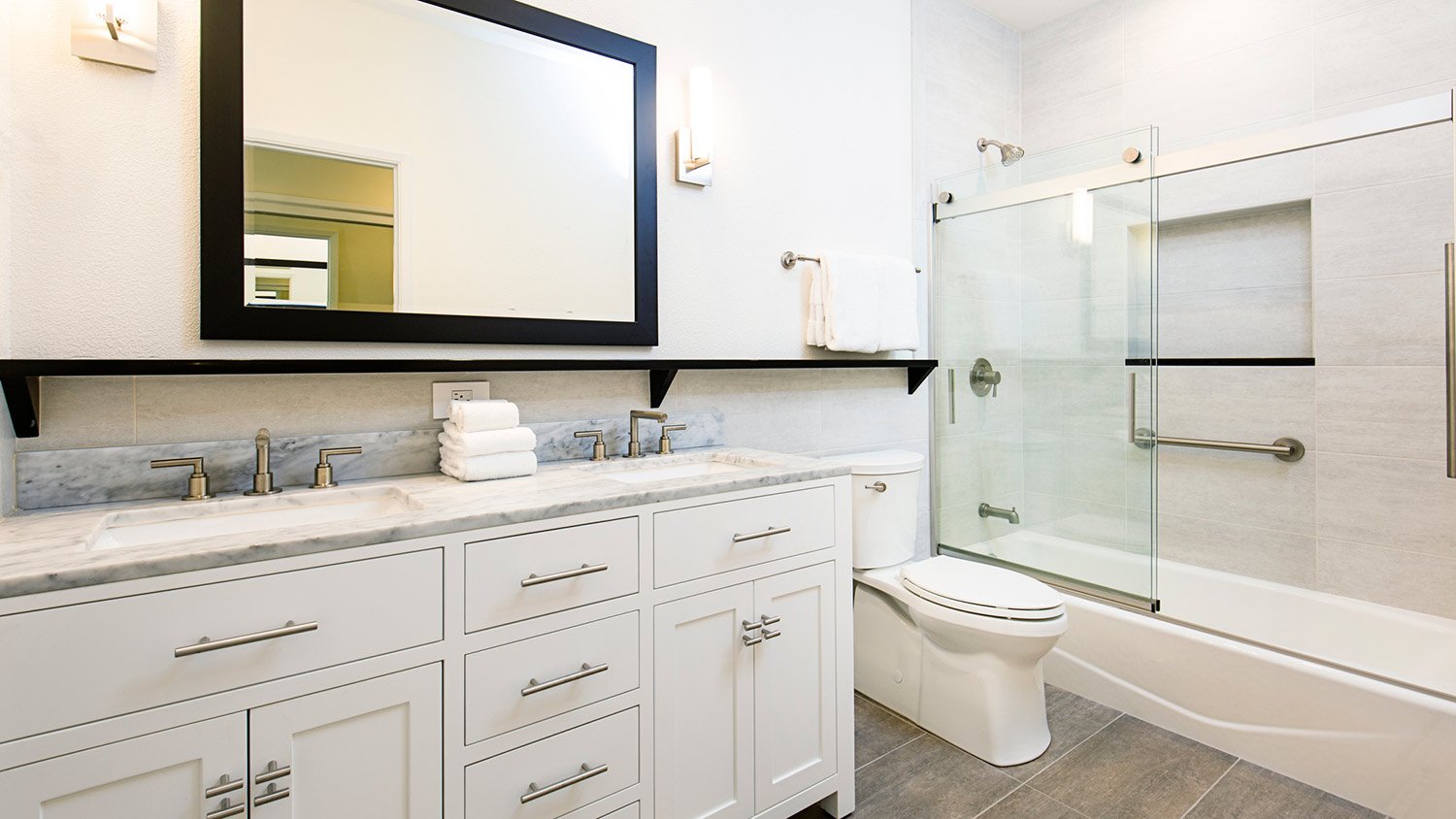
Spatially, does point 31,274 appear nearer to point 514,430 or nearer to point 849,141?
point 514,430

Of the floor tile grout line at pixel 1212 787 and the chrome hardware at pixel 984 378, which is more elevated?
the chrome hardware at pixel 984 378

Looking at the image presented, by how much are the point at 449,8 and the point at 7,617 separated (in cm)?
141

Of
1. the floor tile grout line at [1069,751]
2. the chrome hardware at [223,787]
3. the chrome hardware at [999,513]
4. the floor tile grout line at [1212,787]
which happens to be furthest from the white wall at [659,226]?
the floor tile grout line at [1212,787]

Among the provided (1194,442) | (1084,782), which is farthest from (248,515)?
(1194,442)

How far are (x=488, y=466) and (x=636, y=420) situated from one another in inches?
18.4

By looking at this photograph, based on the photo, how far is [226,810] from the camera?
0.91m

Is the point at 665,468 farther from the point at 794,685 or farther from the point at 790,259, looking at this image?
the point at 790,259

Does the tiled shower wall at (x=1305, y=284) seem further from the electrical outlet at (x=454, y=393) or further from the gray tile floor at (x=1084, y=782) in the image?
the electrical outlet at (x=454, y=393)

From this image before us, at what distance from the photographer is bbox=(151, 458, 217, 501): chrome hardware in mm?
1273

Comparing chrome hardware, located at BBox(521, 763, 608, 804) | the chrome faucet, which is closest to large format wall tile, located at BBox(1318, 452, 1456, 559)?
the chrome faucet

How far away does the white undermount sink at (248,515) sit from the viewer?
1154 millimetres

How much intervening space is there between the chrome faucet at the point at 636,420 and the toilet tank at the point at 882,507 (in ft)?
2.16

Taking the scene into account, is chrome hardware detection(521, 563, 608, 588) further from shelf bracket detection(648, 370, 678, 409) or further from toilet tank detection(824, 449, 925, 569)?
toilet tank detection(824, 449, 925, 569)

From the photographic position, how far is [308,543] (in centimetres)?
96
